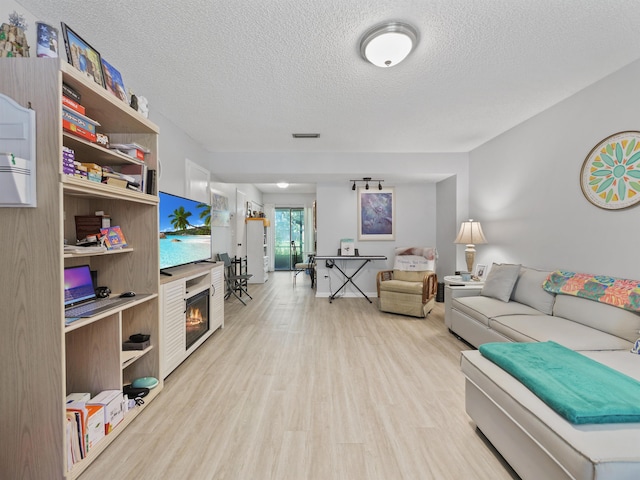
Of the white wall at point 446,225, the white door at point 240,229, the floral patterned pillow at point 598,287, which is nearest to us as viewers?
the floral patterned pillow at point 598,287

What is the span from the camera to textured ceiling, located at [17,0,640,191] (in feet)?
5.13

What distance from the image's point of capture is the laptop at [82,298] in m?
1.49

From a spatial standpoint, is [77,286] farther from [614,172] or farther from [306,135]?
[614,172]

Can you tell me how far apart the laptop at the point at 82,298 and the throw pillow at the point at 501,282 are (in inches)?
133

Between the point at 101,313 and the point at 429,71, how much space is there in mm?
2806

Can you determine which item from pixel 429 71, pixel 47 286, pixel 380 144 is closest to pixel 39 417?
pixel 47 286

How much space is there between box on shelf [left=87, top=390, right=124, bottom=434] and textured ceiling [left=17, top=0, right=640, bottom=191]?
224 centimetres

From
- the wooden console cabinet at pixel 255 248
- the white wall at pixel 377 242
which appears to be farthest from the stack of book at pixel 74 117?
the wooden console cabinet at pixel 255 248

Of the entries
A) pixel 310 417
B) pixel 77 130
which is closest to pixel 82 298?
pixel 77 130

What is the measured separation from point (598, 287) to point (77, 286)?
3.73 metres

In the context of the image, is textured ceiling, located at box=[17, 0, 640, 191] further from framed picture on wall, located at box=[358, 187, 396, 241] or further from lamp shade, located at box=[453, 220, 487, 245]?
framed picture on wall, located at box=[358, 187, 396, 241]

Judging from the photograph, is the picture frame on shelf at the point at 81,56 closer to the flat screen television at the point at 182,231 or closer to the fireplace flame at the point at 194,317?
the flat screen television at the point at 182,231

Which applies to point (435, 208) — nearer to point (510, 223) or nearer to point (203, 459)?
point (510, 223)

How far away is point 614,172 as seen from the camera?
219 centimetres
